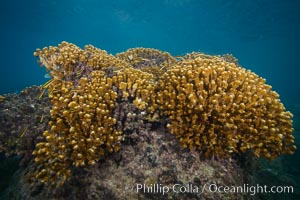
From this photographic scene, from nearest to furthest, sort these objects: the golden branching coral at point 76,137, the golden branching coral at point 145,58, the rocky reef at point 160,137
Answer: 1. the golden branching coral at point 76,137
2. the rocky reef at point 160,137
3. the golden branching coral at point 145,58

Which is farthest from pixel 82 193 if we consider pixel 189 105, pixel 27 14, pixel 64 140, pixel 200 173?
pixel 27 14

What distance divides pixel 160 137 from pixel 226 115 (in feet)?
4.83

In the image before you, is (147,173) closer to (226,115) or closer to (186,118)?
(186,118)

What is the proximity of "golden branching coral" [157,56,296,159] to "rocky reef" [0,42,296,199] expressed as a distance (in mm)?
19

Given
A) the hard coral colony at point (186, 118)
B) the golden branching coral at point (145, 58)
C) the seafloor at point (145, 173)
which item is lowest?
the seafloor at point (145, 173)

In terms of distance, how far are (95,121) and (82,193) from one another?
1457mm

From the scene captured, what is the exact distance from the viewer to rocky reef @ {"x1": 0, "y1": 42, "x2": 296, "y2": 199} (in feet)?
11.7

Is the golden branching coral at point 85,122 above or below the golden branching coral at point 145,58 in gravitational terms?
below

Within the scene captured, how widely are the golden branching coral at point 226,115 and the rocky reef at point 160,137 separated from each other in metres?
0.02

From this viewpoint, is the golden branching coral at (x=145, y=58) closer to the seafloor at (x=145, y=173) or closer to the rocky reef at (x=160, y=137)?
the rocky reef at (x=160, y=137)

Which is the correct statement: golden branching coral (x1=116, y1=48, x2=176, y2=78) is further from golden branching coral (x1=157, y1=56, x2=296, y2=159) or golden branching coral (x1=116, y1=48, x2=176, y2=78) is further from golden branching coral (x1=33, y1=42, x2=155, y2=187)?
golden branching coral (x1=157, y1=56, x2=296, y2=159)

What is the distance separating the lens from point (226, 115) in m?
3.58

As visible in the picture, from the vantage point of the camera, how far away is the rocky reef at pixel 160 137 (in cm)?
357

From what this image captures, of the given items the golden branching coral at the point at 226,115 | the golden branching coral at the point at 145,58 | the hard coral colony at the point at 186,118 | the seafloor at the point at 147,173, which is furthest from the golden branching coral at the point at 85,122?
the golden branching coral at the point at 145,58
